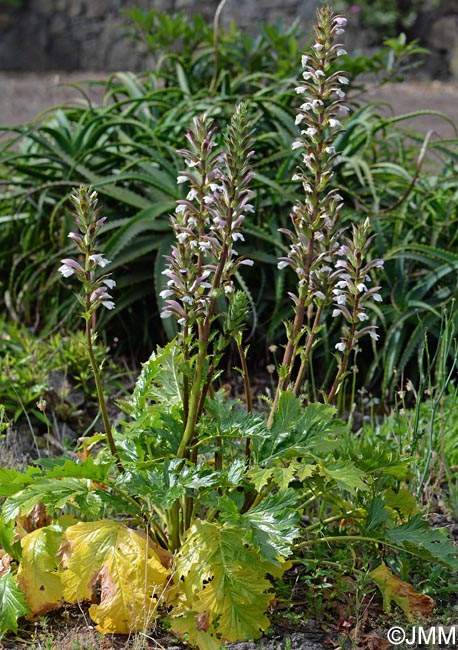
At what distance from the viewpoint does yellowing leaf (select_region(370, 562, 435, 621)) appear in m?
2.16

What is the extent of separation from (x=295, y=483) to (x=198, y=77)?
3722 millimetres

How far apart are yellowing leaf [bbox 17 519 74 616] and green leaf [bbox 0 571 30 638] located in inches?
2.2

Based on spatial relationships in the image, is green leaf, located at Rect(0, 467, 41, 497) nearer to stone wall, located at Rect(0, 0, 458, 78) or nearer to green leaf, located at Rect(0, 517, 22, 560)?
green leaf, located at Rect(0, 517, 22, 560)

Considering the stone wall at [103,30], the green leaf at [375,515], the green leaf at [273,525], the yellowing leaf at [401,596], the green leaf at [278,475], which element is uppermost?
the stone wall at [103,30]

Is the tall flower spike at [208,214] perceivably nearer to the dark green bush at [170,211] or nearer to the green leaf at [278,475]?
the green leaf at [278,475]

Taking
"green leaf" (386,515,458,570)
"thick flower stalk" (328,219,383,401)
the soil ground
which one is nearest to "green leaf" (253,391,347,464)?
"thick flower stalk" (328,219,383,401)

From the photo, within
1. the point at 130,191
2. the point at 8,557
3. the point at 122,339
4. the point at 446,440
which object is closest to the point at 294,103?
the point at 130,191

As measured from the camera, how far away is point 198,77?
5.43m

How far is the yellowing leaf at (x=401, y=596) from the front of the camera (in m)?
2.16

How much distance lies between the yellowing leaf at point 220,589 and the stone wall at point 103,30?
9888 millimetres

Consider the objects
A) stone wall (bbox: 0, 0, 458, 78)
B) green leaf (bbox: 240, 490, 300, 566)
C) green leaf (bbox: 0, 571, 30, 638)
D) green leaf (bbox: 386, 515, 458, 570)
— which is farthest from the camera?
stone wall (bbox: 0, 0, 458, 78)

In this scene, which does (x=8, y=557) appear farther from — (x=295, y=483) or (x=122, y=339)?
(x=122, y=339)

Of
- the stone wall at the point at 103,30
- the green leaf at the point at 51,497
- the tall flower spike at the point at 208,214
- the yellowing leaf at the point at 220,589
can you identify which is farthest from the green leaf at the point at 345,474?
the stone wall at the point at 103,30

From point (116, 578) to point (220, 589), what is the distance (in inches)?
10.6
